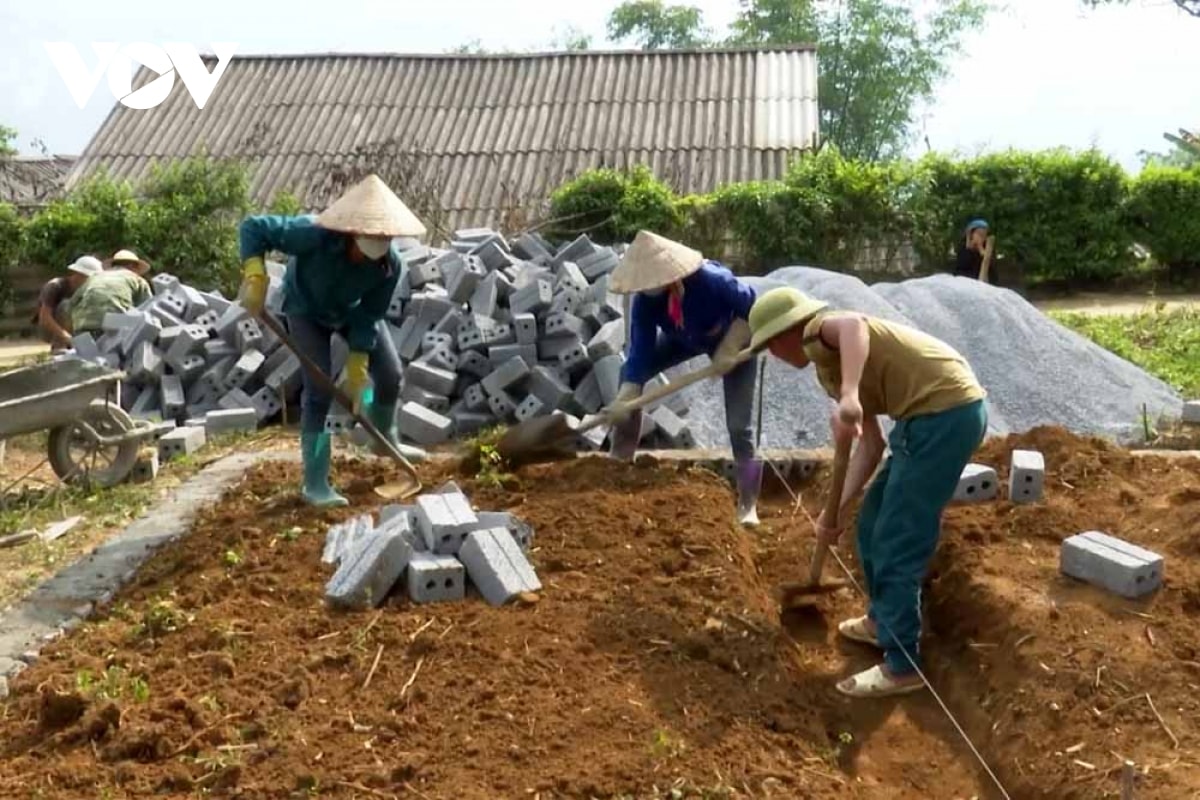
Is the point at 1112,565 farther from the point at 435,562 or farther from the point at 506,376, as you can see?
the point at 506,376

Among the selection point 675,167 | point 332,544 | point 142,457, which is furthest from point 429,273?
point 675,167

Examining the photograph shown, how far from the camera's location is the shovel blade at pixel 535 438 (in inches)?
250

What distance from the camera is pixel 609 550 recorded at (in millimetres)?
5098

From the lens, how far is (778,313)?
4.25 metres

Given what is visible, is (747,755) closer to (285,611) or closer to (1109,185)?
(285,611)

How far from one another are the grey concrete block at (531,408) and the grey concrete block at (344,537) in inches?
126

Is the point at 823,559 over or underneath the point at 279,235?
underneath

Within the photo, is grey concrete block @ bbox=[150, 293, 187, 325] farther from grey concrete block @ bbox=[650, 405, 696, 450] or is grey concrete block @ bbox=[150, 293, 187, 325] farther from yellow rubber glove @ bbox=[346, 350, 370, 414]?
yellow rubber glove @ bbox=[346, 350, 370, 414]

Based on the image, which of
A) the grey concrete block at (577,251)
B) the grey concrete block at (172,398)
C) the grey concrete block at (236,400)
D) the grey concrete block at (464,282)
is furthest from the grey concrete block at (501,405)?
the grey concrete block at (172,398)

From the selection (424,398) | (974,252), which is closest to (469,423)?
(424,398)

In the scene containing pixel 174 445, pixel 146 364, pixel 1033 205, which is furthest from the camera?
pixel 1033 205

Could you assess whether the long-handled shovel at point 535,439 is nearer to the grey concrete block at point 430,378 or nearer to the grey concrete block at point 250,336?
the grey concrete block at point 430,378

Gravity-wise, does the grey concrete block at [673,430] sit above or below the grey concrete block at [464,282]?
below

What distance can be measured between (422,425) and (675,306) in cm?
320
